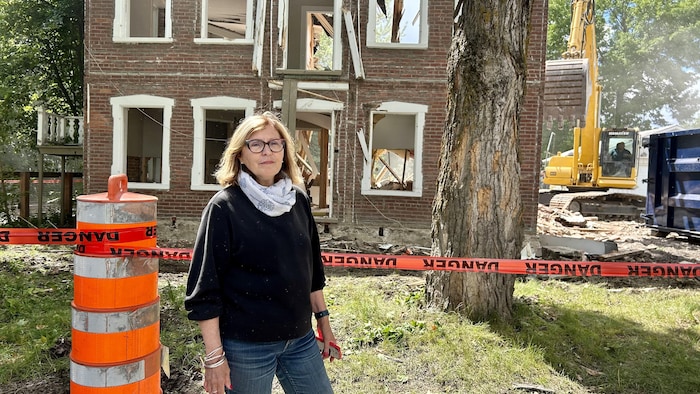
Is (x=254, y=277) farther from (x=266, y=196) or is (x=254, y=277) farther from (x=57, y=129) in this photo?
(x=57, y=129)

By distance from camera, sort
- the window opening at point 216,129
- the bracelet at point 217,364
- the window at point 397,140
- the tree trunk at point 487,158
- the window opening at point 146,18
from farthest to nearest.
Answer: the window opening at point 216,129 → the window opening at point 146,18 → the window at point 397,140 → the tree trunk at point 487,158 → the bracelet at point 217,364

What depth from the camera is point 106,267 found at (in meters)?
2.38

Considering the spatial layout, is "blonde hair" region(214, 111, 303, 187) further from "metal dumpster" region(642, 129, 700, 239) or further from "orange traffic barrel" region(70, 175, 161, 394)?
"metal dumpster" region(642, 129, 700, 239)

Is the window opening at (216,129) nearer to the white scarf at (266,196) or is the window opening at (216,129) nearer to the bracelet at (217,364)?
the white scarf at (266,196)

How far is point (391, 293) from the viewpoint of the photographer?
20.3 feet

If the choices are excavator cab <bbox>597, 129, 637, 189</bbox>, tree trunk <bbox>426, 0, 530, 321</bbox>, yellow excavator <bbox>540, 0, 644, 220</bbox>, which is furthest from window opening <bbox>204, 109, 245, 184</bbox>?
excavator cab <bbox>597, 129, 637, 189</bbox>

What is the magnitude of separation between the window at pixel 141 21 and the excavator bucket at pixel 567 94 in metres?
9.65

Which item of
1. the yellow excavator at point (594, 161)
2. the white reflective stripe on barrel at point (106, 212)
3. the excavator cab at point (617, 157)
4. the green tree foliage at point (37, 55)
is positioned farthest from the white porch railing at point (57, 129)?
the excavator cab at point (617, 157)

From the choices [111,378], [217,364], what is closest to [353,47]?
[111,378]

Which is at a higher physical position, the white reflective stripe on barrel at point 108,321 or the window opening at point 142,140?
the window opening at point 142,140

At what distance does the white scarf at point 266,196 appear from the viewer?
2.09 meters

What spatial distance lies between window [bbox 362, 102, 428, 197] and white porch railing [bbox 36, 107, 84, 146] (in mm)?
8638

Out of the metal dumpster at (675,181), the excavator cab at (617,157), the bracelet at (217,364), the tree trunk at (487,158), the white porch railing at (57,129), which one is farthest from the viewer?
the excavator cab at (617,157)

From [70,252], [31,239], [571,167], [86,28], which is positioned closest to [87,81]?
[86,28]
